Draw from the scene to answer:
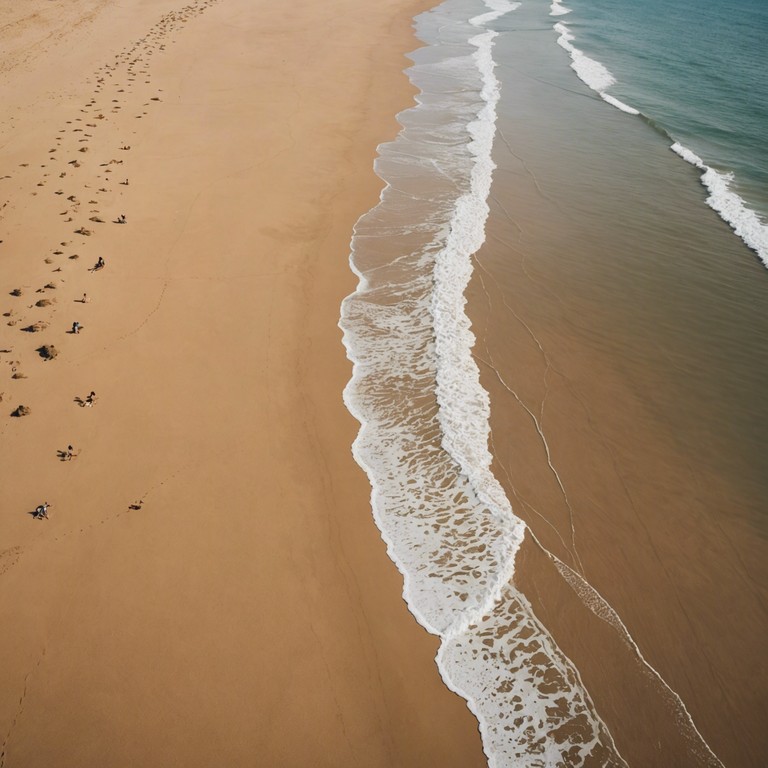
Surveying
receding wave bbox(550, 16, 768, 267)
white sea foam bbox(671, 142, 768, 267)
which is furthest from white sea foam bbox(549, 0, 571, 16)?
white sea foam bbox(671, 142, 768, 267)

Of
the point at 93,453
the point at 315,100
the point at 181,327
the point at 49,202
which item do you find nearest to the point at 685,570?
the point at 93,453

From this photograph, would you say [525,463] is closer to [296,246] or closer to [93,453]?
[93,453]

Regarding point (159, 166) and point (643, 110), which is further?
point (643, 110)

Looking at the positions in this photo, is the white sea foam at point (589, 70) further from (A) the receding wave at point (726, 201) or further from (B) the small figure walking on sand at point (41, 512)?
(B) the small figure walking on sand at point (41, 512)

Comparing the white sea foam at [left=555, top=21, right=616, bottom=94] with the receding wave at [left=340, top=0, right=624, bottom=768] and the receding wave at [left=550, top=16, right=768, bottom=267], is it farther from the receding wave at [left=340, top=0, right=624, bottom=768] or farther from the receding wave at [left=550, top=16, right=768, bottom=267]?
the receding wave at [left=340, top=0, right=624, bottom=768]

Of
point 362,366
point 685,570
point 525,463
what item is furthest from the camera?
point 362,366
